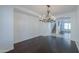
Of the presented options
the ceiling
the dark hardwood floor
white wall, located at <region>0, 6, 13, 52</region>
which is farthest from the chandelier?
white wall, located at <region>0, 6, 13, 52</region>

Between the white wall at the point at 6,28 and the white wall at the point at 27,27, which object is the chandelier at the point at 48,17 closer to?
the white wall at the point at 27,27

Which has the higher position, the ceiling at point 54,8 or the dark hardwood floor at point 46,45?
the ceiling at point 54,8

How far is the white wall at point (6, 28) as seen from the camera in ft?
6.70

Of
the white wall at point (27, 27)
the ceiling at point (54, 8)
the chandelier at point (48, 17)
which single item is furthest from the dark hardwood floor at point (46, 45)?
the ceiling at point (54, 8)

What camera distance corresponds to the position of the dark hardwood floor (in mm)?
2037

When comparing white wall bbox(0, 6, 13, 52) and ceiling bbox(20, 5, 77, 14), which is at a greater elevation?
ceiling bbox(20, 5, 77, 14)

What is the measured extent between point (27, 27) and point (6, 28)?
0.40 m

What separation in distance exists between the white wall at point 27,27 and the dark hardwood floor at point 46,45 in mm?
97

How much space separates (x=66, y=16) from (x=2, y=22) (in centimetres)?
123

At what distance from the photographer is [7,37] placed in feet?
6.69

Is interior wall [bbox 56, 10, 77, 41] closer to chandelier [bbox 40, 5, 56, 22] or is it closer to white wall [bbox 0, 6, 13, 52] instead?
chandelier [bbox 40, 5, 56, 22]

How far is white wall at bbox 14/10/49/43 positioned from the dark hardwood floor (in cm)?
10
